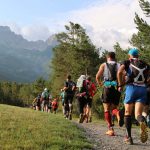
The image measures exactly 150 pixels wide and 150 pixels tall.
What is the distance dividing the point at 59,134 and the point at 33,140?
1.60 m

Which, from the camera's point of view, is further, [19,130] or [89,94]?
[89,94]

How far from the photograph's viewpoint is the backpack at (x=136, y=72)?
11.1 meters

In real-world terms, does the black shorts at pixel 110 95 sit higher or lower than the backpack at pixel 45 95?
lower

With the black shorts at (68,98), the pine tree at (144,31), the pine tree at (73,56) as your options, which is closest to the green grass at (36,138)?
the black shorts at (68,98)

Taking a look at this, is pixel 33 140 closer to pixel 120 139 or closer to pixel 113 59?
pixel 120 139

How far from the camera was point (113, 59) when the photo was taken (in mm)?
12953

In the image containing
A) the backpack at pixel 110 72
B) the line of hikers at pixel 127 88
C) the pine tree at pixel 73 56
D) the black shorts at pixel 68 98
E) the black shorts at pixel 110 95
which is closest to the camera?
the line of hikers at pixel 127 88

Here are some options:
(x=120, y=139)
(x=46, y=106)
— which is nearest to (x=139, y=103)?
(x=120, y=139)

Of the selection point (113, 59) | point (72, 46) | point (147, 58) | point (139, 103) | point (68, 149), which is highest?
point (72, 46)

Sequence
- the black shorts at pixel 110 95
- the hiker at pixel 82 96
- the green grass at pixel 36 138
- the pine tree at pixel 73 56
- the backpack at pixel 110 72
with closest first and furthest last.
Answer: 1. the green grass at pixel 36 138
2. the backpack at pixel 110 72
3. the black shorts at pixel 110 95
4. the hiker at pixel 82 96
5. the pine tree at pixel 73 56

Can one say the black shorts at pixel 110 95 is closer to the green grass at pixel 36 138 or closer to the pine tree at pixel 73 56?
the green grass at pixel 36 138

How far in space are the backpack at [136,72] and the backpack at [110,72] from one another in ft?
5.84

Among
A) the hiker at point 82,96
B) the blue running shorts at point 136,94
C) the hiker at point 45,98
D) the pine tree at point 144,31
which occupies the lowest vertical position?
the blue running shorts at point 136,94

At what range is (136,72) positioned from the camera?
11.1m
